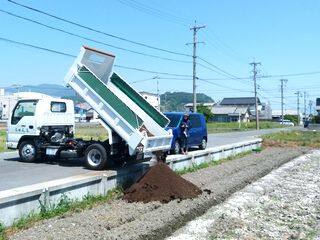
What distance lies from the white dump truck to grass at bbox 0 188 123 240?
200 centimetres

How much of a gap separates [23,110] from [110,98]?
4541 millimetres

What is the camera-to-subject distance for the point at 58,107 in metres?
16.7

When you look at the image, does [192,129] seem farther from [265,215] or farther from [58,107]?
[265,215]

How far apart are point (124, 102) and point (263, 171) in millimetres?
6837

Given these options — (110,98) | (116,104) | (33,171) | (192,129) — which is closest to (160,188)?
(116,104)

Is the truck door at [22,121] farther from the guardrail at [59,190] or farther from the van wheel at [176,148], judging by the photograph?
the van wheel at [176,148]

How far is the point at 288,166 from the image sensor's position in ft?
65.6

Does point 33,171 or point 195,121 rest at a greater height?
point 195,121

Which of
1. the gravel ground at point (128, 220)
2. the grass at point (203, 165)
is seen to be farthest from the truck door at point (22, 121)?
the gravel ground at point (128, 220)

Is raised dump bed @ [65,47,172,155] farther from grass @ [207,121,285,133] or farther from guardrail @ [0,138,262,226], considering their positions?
grass @ [207,121,285,133]

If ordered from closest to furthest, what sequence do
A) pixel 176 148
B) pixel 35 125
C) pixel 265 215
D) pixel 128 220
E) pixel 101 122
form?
pixel 128 220
pixel 265 215
pixel 101 122
pixel 35 125
pixel 176 148

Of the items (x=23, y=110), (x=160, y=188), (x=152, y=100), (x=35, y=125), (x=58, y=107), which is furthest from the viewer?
(x=152, y=100)

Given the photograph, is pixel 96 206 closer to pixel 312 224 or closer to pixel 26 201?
pixel 26 201

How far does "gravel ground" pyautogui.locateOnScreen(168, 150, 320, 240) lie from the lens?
8433mm
